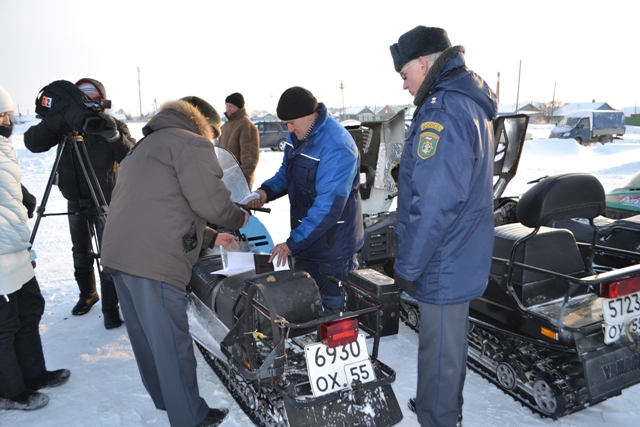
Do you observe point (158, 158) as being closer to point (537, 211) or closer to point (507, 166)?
point (537, 211)

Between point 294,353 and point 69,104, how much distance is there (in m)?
2.50

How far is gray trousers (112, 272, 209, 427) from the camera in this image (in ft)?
8.41

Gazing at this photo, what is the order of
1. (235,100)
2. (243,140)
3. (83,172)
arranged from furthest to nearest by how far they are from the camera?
(235,100) → (243,140) → (83,172)

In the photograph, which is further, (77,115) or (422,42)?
(77,115)

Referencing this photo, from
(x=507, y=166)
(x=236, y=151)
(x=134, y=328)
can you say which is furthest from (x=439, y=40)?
(x=236, y=151)

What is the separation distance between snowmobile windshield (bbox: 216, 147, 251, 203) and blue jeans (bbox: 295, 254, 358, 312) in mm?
941

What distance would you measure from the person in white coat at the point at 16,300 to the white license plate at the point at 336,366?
1.93 m

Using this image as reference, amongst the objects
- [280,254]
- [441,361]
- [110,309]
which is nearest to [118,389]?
[110,309]

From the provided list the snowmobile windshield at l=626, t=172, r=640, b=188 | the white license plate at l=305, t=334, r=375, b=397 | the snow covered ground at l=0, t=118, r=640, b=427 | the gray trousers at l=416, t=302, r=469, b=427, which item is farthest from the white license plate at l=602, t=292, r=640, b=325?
the snowmobile windshield at l=626, t=172, r=640, b=188

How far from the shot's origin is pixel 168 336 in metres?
2.60

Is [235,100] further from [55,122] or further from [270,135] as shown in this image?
[270,135]

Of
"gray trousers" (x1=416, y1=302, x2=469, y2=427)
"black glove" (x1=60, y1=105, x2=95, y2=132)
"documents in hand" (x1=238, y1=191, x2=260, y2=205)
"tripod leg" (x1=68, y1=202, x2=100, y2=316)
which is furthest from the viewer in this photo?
"tripod leg" (x1=68, y1=202, x2=100, y2=316)

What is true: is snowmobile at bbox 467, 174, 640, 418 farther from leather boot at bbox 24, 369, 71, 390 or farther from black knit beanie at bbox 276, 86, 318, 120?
leather boot at bbox 24, 369, 71, 390

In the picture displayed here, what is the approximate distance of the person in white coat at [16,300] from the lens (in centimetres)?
285
